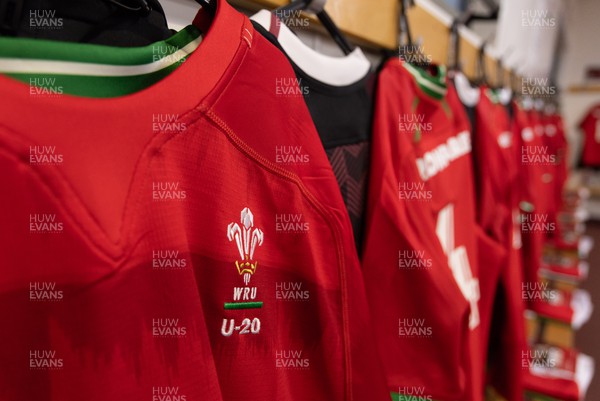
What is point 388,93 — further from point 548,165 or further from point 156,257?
point 548,165

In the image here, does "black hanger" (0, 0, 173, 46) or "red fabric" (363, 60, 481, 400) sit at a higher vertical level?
"black hanger" (0, 0, 173, 46)

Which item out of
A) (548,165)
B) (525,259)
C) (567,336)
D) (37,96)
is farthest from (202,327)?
(548,165)

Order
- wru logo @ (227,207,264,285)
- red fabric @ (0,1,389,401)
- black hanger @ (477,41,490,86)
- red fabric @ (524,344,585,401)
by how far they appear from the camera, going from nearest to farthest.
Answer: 1. red fabric @ (0,1,389,401)
2. wru logo @ (227,207,264,285)
3. red fabric @ (524,344,585,401)
4. black hanger @ (477,41,490,86)

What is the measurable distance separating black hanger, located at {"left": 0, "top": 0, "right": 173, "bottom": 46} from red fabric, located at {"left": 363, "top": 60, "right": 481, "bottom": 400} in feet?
1.04

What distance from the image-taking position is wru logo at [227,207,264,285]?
0.35 metres

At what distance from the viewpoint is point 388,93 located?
0.61m

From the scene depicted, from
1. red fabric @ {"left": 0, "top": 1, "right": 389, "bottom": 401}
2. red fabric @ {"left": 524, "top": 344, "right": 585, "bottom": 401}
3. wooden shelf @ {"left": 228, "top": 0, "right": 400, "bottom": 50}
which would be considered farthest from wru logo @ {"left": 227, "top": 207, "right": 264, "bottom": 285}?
red fabric @ {"left": 524, "top": 344, "right": 585, "bottom": 401}

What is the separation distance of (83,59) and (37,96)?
0.07m

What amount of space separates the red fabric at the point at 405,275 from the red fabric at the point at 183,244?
13cm

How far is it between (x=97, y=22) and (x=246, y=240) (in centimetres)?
23

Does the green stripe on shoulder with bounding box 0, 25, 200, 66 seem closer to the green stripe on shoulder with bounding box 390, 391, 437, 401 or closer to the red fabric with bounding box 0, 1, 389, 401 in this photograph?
the red fabric with bounding box 0, 1, 389, 401

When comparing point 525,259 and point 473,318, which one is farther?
point 525,259

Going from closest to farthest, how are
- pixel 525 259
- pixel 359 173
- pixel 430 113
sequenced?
pixel 359 173
pixel 430 113
pixel 525 259

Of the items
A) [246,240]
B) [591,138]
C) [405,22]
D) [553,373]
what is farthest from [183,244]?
[591,138]
